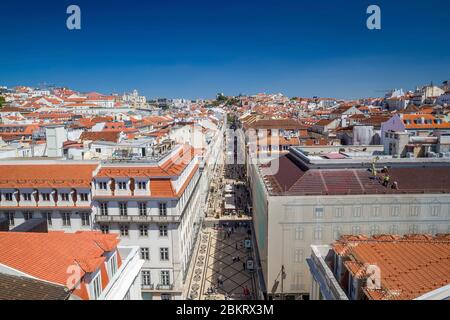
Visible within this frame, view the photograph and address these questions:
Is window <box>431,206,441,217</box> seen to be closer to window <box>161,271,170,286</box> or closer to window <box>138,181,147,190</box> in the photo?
window <box>161,271,170,286</box>

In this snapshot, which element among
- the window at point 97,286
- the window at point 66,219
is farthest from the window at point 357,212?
the window at point 66,219

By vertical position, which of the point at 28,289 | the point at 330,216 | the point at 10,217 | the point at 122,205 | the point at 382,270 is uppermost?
A: the point at 28,289

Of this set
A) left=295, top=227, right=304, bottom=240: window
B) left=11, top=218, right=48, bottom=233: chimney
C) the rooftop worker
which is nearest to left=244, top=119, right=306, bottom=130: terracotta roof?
the rooftop worker

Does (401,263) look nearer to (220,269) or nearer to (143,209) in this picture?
(143,209)

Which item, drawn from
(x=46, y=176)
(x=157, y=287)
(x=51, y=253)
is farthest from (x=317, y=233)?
(x=46, y=176)

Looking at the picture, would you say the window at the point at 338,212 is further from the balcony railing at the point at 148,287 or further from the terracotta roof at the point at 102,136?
the terracotta roof at the point at 102,136

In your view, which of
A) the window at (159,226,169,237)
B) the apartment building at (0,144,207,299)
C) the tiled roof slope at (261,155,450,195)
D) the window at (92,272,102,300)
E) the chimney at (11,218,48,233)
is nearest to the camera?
the window at (92,272,102,300)
